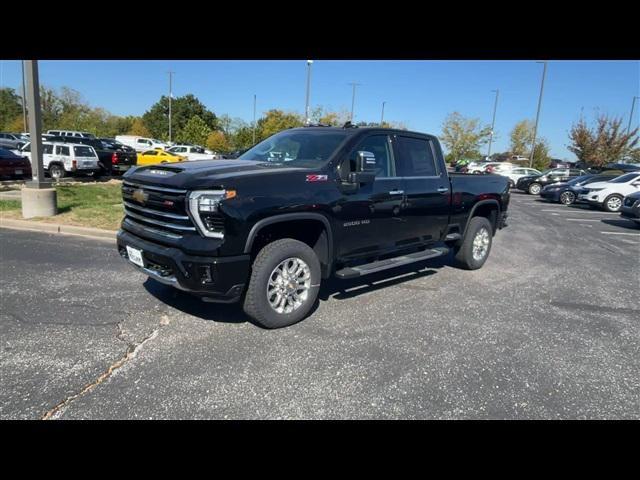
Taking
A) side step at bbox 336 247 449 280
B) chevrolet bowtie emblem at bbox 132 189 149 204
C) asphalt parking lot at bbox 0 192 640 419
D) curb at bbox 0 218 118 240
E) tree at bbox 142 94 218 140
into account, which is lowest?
asphalt parking lot at bbox 0 192 640 419

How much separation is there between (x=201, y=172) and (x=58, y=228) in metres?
5.66

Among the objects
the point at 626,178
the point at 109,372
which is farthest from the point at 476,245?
the point at 626,178

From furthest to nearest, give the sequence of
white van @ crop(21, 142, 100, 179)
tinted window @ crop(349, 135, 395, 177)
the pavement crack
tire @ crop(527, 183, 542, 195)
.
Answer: tire @ crop(527, 183, 542, 195)
white van @ crop(21, 142, 100, 179)
tinted window @ crop(349, 135, 395, 177)
the pavement crack

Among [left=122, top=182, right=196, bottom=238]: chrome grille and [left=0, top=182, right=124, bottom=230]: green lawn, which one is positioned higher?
[left=122, top=182, right=196, bottom=238]: chrome grille

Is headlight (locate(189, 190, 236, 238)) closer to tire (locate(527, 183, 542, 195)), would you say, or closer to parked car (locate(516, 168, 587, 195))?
parked car (locate(516, 168, 587, 195))

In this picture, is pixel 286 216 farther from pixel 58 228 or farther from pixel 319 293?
pixel 58 228

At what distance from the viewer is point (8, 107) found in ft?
197

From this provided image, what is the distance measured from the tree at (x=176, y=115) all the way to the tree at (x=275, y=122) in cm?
2897

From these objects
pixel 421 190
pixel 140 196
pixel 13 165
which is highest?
pixel 421 190

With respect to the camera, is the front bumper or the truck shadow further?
the truck shadow

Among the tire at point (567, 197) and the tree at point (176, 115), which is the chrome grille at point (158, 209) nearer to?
the tire at point (567, 197)

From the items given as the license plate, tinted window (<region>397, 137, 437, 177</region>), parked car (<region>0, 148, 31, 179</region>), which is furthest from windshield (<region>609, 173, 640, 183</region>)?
parked car (<region>0, 148, 31, 179</region>)

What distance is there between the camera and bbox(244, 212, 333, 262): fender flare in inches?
142

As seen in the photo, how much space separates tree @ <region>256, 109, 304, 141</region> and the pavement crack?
3973 cm
